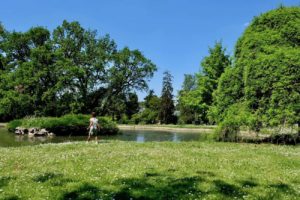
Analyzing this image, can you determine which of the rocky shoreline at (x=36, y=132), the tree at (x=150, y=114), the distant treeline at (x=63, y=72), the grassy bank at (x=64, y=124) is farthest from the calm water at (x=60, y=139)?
the tree at (x=150, y=114)

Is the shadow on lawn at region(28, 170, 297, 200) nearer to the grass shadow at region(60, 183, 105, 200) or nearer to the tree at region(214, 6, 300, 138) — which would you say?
the grass shadow at region(60, 183, 105, 200)

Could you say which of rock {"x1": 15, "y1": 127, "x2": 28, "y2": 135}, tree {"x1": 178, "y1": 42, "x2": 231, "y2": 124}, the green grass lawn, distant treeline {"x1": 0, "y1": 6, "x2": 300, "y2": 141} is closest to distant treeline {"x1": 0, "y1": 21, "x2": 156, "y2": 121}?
distant treeline {"x1": 0, "y1": 6, "x2": 300, "y2": 141}

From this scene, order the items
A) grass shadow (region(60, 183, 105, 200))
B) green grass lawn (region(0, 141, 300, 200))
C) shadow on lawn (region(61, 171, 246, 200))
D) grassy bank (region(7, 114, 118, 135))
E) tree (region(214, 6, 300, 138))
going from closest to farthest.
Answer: grass shadow (region(60, 183, 105, 200)), shadow on lawn (region(61, 171, 246, 200)), green grass lawn (region(0, 141, 300, 200)), tree (region(214, 6, 300, 138)), grassy bank (region(7, 114, 118, 135))

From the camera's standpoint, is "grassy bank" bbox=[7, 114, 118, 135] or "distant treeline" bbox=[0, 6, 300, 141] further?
"grassy bank" bbox=[7, 114, 118, 135]

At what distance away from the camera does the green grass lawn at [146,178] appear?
36.0 feet

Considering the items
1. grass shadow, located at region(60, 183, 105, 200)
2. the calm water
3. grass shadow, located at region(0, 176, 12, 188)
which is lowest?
grass shadow, located at region(60, 183, 105, 200)

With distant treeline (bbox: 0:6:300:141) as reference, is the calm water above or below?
below

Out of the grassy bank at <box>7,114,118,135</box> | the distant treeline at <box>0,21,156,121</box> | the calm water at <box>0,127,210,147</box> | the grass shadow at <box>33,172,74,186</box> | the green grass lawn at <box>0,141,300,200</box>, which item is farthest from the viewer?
the distant treeline at <box>0,21,156,121</box>

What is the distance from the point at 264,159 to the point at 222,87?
19.0 metres

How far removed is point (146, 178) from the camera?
1299 cm

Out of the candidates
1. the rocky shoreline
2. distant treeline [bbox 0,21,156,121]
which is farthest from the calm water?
distant treeline [bbox 0,21,156,121]

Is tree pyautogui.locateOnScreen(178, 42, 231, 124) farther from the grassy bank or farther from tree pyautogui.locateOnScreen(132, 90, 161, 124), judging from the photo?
tree pyautogui.locateOnScreen(132, 90, 161, 124)

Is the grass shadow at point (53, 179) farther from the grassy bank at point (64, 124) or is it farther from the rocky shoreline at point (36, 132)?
the grassy bank at point (64, 124)

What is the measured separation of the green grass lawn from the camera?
10961 mm
